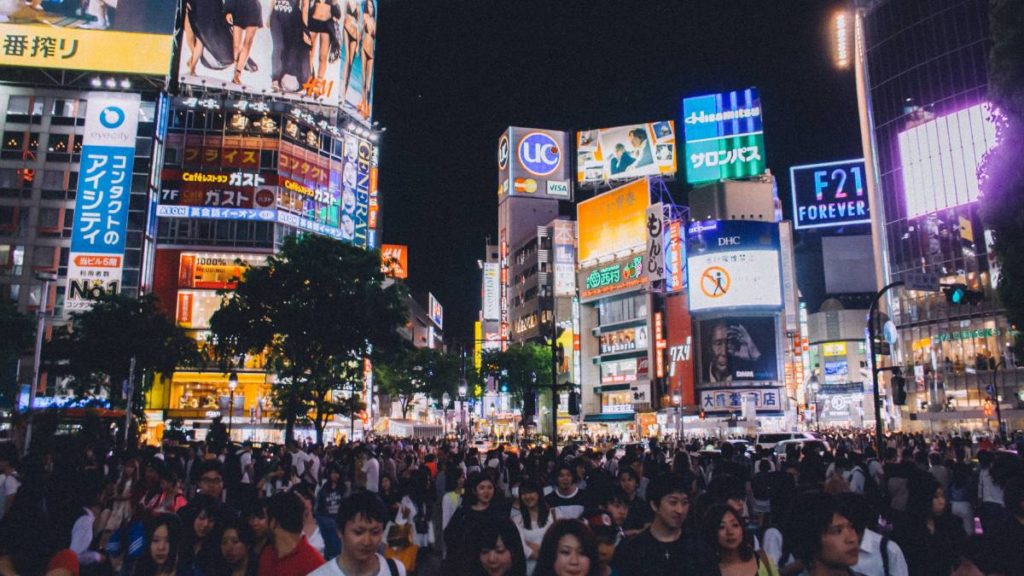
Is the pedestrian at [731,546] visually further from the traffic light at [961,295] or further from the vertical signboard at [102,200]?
the vertical signboard at [102,200]

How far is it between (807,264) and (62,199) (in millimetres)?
113038

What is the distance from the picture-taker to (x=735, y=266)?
232 feet

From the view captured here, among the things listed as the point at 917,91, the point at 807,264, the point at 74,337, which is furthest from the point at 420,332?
the point at 74,337

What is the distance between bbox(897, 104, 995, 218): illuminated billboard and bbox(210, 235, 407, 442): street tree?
176 feet

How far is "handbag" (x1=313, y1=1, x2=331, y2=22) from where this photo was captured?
6238 centimetres

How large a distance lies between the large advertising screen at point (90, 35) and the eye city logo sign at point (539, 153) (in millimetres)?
62329

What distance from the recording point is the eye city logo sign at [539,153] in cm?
11250

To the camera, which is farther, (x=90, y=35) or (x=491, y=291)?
(x=491, y=291)

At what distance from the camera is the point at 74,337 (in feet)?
126

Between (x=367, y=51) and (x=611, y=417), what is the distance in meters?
43.6

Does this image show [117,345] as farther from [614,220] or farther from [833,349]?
[833,349]

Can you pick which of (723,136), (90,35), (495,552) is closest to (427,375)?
(723,136)

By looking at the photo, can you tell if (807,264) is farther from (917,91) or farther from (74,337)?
(74,337)

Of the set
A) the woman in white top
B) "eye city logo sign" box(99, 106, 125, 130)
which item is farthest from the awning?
the woman in white top
